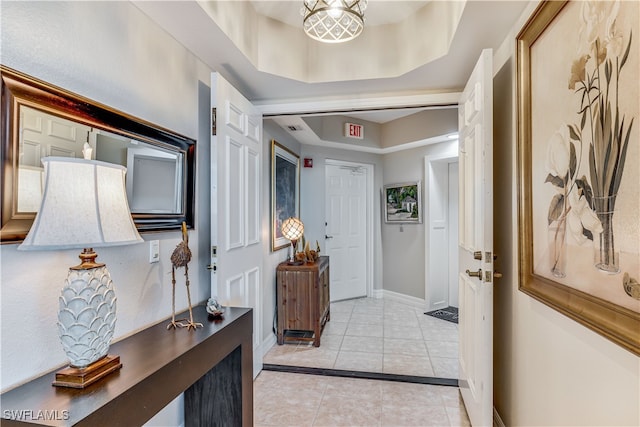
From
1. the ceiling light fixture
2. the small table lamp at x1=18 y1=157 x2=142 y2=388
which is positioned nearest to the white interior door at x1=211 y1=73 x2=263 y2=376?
the ceiling light fixture

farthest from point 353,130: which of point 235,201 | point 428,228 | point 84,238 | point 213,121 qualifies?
point 84,238

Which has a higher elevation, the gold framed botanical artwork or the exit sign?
the exit sign

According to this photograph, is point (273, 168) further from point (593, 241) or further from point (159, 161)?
point (593, 241)

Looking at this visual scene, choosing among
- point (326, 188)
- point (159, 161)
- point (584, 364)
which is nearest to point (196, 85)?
point (159, 161)

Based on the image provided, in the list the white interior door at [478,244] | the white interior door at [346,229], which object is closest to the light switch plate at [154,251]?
the white interior door at [478,244]

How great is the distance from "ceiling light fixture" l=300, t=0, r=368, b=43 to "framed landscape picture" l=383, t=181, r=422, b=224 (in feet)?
10.6

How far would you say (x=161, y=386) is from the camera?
1.13 m

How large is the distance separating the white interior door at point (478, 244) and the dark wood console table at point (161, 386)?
1230 millimetres

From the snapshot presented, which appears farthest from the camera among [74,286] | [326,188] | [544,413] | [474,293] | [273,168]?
[326,188]

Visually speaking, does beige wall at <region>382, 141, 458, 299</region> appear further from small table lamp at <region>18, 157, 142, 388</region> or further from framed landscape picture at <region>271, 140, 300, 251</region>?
small table lamp at <region>18, 157, 142, 388</region>

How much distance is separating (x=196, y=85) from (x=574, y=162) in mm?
1939

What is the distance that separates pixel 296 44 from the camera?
2248 mm

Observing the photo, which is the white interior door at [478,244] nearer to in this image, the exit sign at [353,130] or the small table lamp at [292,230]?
the small table lamp at [292,230]

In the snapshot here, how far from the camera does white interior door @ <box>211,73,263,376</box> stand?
1967 mm
